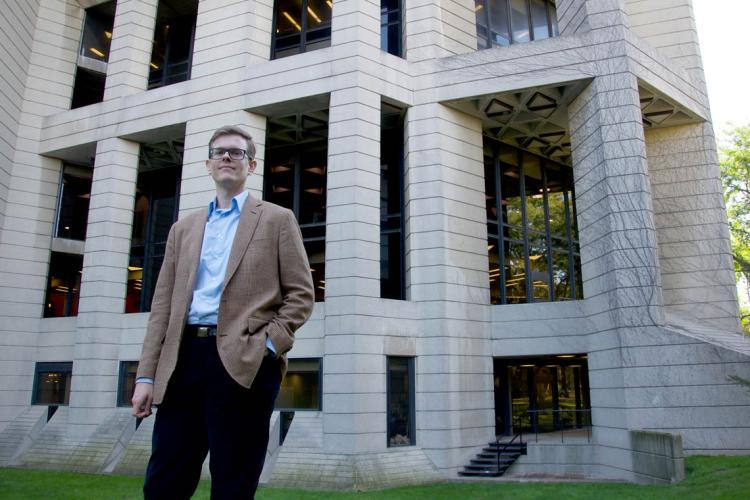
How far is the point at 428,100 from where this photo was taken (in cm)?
1841

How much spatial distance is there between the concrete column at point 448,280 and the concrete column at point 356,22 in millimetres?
2642

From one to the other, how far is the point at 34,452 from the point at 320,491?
10693 millimetres

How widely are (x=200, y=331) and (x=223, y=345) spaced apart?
0.19 metres

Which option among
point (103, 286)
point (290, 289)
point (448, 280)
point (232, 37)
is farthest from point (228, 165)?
point (103, 286)

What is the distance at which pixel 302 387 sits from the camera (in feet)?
55.0

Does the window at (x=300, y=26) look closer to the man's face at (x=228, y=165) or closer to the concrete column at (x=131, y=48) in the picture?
the concrete column at (x=131, y=48)

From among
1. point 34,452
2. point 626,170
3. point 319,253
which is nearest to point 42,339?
point 34,452

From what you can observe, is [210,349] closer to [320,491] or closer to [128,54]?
[320,491]

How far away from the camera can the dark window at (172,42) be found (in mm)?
23109

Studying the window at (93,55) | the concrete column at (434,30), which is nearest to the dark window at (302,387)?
the concrete column at (434,30)

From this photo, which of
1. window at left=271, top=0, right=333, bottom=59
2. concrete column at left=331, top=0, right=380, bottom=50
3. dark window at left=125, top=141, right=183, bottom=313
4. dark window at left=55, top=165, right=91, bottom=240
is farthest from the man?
dark window at left=55, top=165, right=91, bottom=240

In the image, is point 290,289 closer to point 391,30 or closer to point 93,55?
point 391,30

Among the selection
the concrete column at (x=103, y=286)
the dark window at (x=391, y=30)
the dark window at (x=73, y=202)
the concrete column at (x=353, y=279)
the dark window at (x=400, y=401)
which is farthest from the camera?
the dark window at (x=73, y=202)

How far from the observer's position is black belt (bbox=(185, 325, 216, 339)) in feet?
8.77
